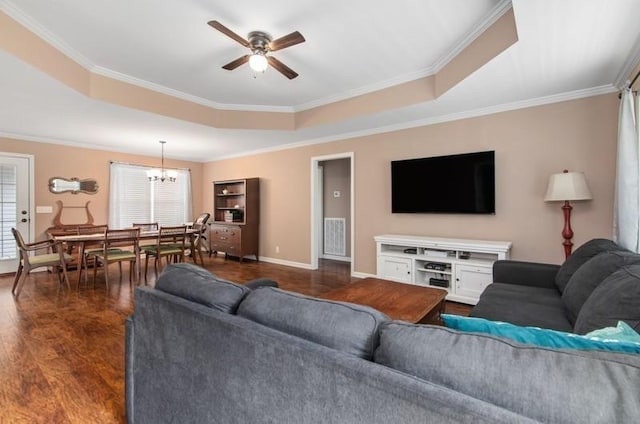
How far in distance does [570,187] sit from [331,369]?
341 centimetres

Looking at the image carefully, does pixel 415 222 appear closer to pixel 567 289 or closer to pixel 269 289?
pixel 567 289

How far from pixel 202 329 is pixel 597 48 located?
337 cm

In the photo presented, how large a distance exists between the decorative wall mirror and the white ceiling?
119 centimetres

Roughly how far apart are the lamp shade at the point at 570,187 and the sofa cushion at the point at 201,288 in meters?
3.31

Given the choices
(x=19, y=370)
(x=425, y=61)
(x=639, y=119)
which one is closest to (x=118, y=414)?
(x=19, y=370)

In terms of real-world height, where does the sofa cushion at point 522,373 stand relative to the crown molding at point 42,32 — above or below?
below

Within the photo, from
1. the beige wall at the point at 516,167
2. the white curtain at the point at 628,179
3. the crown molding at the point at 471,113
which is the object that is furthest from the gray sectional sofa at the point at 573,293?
the crown molding at the point at 471,113

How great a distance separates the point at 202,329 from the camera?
1176 mm

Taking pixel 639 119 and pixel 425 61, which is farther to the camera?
pixel 425 61

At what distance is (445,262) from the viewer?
12.2 feet

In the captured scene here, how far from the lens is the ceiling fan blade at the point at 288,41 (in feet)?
8.02

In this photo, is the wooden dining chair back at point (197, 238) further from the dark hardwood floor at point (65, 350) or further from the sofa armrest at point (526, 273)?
the sofa armrest at point (526, 273)

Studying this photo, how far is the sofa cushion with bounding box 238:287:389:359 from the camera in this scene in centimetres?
90

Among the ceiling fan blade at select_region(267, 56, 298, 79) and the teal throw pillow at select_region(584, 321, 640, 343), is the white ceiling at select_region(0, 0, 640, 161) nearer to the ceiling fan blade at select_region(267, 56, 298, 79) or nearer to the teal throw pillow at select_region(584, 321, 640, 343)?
the ceiling fan blade at select_region(267, 56, 298, 79)
